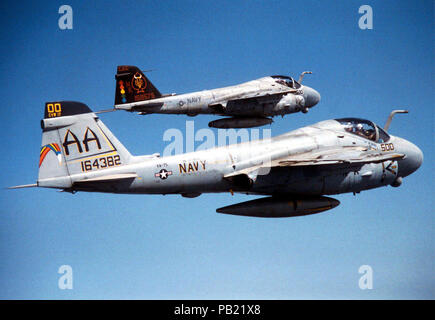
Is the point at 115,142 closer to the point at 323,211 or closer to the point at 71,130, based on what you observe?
the point at 71,130

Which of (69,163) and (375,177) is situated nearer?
(69,163)

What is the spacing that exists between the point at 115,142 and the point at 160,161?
1.65 metres

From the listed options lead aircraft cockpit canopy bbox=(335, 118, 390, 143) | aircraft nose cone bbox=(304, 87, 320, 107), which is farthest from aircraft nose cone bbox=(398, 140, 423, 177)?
aircraft nose cone bbox=(304, 87, 320, 107)

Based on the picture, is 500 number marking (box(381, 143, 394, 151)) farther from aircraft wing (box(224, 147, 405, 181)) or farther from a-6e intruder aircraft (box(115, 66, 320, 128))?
a-6e intruder aircraft (box(115, 66, 320, 128))

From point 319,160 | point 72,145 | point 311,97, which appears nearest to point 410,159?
point 319,160

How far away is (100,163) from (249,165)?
528 centimetres

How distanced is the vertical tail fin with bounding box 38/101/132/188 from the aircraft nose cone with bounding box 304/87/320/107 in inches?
480

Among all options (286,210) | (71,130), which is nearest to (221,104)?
(286,210)

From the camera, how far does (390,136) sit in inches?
1066

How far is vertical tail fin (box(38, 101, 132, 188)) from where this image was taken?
21547 millimetres

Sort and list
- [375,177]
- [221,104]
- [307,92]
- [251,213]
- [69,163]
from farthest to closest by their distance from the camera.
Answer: [307,92] < [221,104] < [375,177] < [251,213] < [69,163]

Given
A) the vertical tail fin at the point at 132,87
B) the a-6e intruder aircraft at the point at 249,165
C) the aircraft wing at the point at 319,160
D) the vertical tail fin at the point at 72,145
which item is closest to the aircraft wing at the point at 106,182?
the a-6e intruder aircraft at the point at 249,165

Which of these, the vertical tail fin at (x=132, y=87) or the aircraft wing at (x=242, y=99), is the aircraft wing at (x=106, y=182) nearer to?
the vertical tail fin at (x=132, y=87)

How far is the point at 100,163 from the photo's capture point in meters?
22.2
